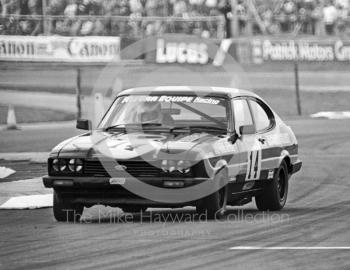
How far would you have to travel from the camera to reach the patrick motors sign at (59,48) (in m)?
31.3

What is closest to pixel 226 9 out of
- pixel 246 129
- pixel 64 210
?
pixel 246 129

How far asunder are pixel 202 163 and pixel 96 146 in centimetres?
102

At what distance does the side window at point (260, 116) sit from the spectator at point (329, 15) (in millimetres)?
25899

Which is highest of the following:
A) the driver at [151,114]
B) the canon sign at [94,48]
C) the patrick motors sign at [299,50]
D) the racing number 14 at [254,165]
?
the driver at [151,114]

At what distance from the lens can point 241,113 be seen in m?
10.6

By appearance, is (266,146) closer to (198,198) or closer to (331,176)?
(198,198)

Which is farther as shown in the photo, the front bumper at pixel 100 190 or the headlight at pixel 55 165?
the headlight at pixel 55 165

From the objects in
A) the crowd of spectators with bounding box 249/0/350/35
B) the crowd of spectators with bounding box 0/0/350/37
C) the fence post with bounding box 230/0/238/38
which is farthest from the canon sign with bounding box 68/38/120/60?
the crowd of spectators with bounding box 249/0/350/35

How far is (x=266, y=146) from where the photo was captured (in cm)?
1069

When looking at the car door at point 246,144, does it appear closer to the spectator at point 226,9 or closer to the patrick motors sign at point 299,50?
the spectator at point 226,9

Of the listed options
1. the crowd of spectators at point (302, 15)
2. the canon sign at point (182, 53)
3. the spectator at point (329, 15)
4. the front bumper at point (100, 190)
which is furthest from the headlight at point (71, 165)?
the spectator at point (329, 15)

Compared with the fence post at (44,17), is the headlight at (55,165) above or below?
above

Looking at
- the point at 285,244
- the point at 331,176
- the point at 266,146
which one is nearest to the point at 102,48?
the point at 331,176

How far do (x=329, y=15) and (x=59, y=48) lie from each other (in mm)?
10623
